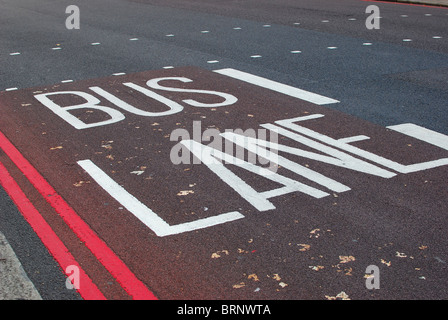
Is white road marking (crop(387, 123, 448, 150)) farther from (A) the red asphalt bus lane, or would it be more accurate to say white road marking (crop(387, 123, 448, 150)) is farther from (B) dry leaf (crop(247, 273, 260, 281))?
(B) dry leaf (crop(247, 273, 260, 281))

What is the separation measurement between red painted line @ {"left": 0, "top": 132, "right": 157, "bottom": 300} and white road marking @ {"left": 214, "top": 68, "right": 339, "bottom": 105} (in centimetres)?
447

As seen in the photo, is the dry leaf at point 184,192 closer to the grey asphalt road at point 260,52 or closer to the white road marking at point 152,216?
the white road marking at point 152,216

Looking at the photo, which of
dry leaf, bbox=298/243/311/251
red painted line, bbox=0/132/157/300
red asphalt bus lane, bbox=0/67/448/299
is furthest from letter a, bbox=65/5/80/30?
dry leaf, bbox=298/243/311/251

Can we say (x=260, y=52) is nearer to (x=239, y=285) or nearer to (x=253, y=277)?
(x=253, y=277)

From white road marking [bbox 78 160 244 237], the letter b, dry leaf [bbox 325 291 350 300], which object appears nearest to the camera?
dry leaf [bbox 325 291 350 300]

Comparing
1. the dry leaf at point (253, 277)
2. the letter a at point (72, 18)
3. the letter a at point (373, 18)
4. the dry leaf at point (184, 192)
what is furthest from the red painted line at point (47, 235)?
the letter a at point (373, 18)

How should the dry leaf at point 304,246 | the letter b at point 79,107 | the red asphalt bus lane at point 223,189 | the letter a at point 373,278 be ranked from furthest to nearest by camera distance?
the letter b at point 79,107 < the dry leaf at point 304,246 < the red asphalt bus lane at point 223,189 < the letter a at point 373,278

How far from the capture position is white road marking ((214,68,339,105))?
29.7 feet

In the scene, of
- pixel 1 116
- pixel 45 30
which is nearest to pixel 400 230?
pixel 1 116

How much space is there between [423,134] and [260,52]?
6034mm

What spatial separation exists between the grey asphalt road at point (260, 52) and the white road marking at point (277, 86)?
22 centimetres

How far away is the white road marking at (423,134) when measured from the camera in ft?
23.3

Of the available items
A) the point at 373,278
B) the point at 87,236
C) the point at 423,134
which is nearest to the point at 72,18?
the point at 423,134
